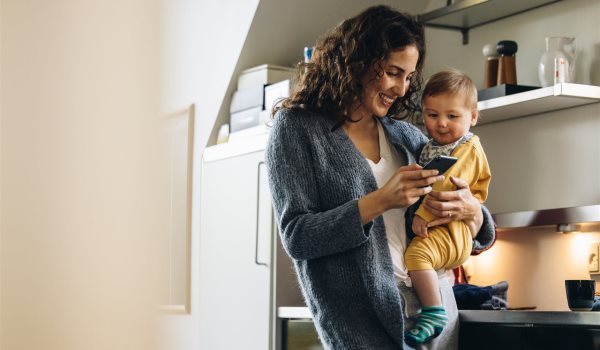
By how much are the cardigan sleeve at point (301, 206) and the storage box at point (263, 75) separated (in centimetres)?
211

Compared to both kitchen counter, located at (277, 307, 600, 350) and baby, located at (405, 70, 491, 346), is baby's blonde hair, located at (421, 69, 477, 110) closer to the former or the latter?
baby, located at (405, 70, 491, 346)

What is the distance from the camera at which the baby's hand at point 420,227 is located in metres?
1.93

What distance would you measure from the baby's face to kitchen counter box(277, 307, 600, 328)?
1.53ft

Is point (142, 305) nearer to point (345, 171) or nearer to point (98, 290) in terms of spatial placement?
point (98, 290)

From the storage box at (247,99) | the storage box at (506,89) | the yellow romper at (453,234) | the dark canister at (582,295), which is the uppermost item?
the storage box at (247,99)

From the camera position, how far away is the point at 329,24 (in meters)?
4.16

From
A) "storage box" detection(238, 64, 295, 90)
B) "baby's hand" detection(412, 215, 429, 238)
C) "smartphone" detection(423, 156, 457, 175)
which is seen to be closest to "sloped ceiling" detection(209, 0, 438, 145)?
"storage box" detection(238, 64, 295, 90)

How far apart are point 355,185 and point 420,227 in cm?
20

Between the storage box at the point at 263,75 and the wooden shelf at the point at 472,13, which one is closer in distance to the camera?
the wooden shelf at the point at 472,13

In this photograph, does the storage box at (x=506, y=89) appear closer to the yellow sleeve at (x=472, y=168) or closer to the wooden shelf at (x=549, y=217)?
the wooden shelf at (x=549, y=217)

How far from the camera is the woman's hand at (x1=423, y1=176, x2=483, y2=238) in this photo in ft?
6.32

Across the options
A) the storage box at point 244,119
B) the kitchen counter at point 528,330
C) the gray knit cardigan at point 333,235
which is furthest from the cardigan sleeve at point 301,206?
the storage box at point 244,119

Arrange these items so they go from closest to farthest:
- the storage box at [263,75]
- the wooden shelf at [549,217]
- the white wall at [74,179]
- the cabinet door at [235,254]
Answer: the wooden shelf at [549,217] → the cabinet door at [235,254] → the white wall at [74,179] → the storage box at [263,75]

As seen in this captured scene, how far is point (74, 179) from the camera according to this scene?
3986mm
